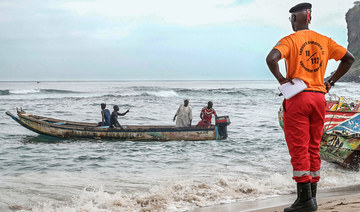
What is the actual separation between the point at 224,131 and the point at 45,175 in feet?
24.1

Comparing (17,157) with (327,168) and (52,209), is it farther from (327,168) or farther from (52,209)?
(327,168)

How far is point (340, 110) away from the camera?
767cm

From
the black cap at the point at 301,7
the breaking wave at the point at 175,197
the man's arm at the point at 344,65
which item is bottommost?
the breaking wave at the point at 175,197

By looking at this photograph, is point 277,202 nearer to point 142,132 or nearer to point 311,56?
point 311,56

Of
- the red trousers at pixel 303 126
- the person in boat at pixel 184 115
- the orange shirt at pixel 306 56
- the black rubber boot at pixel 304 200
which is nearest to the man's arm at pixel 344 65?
the orange shirt at pixel 306 56

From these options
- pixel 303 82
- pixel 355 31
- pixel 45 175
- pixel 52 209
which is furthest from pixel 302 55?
pixel 355 31

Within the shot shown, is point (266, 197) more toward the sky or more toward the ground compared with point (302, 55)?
more toward the ground

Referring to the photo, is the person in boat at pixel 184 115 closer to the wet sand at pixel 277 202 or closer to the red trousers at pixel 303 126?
the wet sand at pixel 277 202

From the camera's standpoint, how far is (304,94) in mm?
3295

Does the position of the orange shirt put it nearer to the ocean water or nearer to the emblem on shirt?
the emblem on shirt

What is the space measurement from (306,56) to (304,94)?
13.9 inches

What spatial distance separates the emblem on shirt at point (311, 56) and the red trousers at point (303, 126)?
25cm

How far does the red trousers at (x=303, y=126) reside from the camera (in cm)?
329

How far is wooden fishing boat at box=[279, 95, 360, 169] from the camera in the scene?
7.07m
